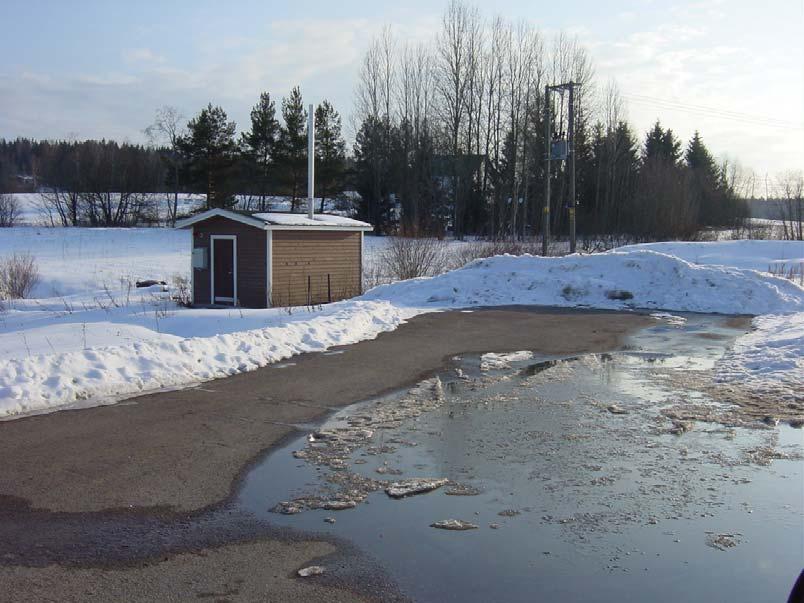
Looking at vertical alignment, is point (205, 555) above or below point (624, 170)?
below

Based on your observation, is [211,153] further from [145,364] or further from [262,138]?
[145,364]

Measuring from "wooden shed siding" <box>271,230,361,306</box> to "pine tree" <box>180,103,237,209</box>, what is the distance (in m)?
38.2

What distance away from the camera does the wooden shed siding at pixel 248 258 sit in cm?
2222

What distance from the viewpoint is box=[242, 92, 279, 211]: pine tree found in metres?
62.9

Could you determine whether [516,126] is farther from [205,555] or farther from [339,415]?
[205,555]

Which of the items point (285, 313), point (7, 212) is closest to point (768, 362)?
point (285, 313)

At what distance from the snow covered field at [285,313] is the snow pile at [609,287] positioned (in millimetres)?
45

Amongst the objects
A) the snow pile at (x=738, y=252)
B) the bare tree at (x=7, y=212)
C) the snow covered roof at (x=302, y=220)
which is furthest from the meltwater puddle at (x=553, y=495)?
the bare tree at (x=7, y=212)

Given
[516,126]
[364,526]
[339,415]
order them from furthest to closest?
[516,126] < [339,415] < [364,526]

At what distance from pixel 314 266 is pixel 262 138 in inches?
1673

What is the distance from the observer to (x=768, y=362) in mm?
11453

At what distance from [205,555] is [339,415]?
3834 millimetres

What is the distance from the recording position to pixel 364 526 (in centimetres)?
546

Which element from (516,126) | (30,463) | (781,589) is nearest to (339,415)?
(30,463)
